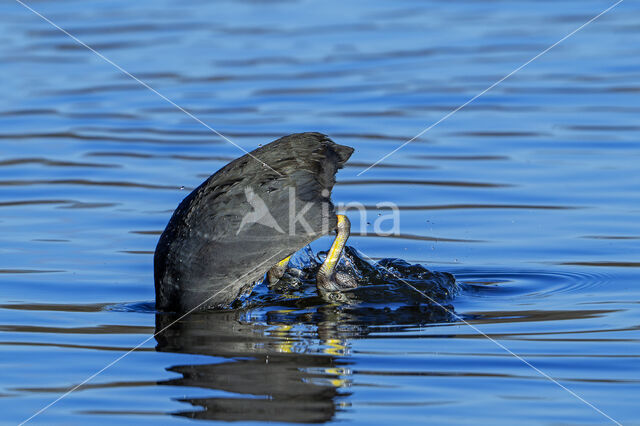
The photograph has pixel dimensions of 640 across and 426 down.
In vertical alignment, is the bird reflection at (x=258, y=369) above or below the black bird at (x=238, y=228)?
below

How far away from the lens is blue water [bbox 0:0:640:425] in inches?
180

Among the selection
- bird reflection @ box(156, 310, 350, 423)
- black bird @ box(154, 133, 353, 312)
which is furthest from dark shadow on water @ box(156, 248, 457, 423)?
black bird @ box(154, 133, 353, 312)

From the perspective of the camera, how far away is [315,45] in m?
14.5

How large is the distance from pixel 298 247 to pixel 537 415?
1.97 m

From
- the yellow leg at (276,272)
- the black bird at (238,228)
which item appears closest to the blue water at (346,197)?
the black bird at (238,228)

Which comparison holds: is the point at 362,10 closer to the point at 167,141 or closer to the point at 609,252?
the point at 167,141

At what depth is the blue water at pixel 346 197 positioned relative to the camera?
4.57 m

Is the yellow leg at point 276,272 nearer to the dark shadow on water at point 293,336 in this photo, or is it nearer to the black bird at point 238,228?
the dark shadow on water at point 293,336

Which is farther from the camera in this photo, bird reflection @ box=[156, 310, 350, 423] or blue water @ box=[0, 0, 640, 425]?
blue water @ box=[0, 0, 640, 425]

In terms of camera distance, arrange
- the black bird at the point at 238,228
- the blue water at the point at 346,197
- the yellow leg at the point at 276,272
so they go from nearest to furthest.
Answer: the blue water at the point at 346,197, the black bird at the point at 238,228, the yellow leg at the point at 276,272

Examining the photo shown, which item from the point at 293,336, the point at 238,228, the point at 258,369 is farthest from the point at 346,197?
the point at 258,369

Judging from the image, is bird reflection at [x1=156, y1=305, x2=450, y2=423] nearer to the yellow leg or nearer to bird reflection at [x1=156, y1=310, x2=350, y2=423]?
bird reflection at [x1=156, y1=310, x2=350, y2=423]

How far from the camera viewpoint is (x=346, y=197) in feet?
28.8

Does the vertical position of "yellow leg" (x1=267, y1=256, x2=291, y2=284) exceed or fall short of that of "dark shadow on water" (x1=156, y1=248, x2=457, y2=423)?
it exceeds it
